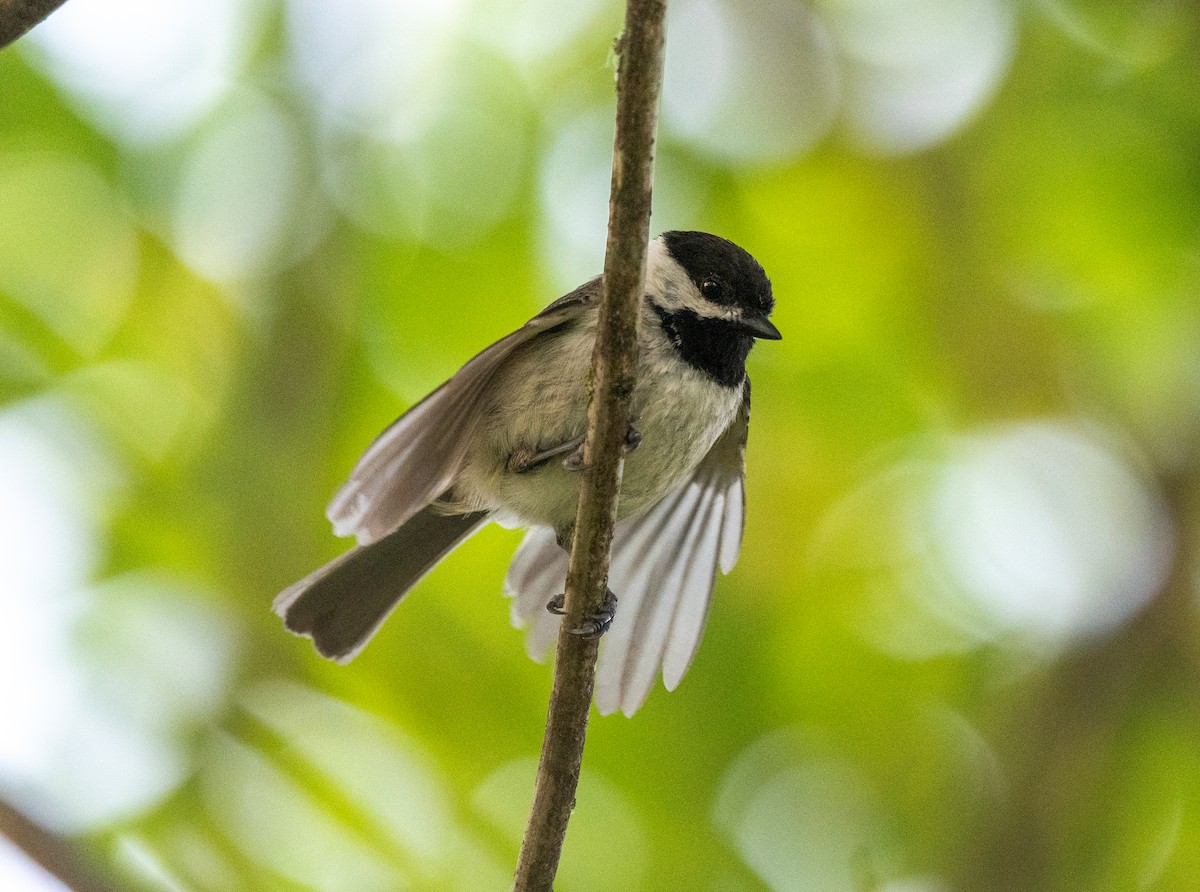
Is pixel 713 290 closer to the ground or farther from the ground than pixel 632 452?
farther from the ground

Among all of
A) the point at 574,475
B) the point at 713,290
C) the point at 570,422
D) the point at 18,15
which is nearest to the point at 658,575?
the point at 574,475

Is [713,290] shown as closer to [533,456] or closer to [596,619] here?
[533,456]

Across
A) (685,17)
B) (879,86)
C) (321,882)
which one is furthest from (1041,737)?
(685,17)

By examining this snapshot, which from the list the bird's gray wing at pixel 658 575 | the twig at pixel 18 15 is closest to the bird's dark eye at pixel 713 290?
the bird's gray wing at pixel 658 575

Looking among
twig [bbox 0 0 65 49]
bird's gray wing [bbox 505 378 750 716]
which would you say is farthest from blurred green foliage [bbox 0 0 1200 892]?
twig [bbox 0 0 65 49]

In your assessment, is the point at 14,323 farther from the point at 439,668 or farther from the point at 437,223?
the point at 439,668

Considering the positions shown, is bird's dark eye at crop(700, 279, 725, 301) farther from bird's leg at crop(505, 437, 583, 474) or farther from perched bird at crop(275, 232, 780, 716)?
bird's leg at crop(505, 437, 583, 474)
